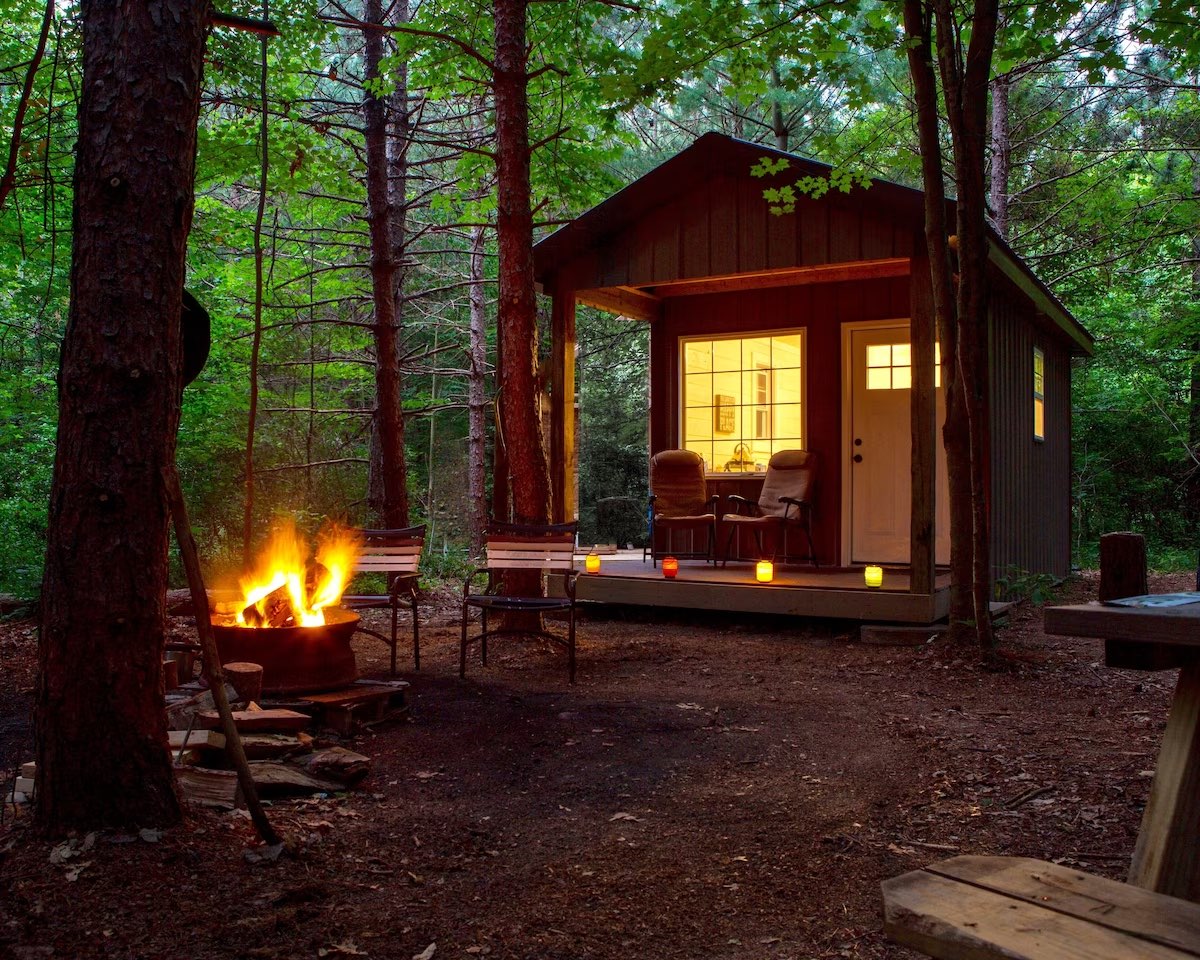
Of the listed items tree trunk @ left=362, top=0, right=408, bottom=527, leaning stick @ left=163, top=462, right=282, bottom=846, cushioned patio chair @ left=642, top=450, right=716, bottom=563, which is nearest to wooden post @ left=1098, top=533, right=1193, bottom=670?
leaning stick @ left=163, top=462, right=282, bottom=846

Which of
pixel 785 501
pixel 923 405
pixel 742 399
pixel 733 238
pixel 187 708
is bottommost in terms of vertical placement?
pixel 187 708

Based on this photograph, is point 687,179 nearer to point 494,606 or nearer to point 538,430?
point 538,430

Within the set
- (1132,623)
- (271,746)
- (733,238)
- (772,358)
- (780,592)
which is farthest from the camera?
(772,358)

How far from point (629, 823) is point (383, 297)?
7.02 metres

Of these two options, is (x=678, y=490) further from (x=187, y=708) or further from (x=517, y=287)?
(x=187, y=708)

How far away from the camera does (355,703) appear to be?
177 inches

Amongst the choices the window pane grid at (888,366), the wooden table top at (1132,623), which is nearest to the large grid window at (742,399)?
→ the window pane grid at (888,366)

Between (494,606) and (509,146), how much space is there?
3.08m

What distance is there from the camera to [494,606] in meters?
5.59

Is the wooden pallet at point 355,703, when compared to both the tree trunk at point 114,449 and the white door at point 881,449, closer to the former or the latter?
the tree trunk at point 114,449

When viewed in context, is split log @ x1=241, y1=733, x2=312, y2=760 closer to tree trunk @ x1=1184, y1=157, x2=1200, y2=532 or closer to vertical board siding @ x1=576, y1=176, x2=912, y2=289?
vertical board siding @ x1=576, y1=176, x2=912, y2=289

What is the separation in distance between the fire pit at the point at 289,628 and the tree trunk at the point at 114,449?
65.6 inches

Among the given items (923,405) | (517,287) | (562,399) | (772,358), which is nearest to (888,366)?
(772,358)

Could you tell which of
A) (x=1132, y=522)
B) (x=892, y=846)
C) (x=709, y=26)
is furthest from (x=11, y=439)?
(x=1132, y=522)
